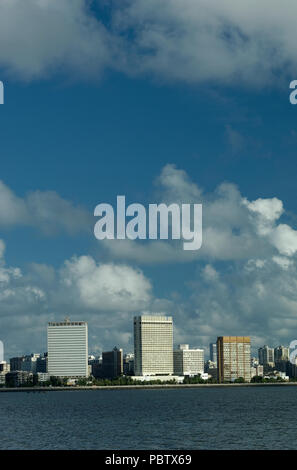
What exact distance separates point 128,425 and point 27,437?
1904 cm

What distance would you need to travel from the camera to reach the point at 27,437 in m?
85.4

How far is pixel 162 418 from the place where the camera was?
4419 inches

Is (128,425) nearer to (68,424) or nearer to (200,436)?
(68,424)

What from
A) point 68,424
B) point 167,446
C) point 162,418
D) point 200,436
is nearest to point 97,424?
point 68,424

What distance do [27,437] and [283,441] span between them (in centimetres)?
2896
